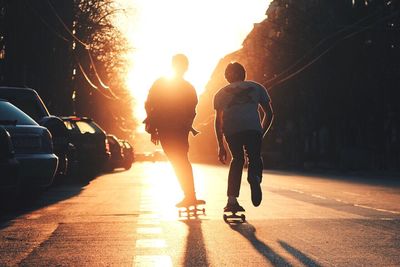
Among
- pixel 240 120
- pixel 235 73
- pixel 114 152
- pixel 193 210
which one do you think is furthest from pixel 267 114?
pixel 114 152

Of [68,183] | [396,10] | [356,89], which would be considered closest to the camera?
[68,183]

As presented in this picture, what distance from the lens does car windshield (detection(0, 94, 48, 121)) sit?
50.2 ft

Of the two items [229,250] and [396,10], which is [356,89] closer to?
[396,10]

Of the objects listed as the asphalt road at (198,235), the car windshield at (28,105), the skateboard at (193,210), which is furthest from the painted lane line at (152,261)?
the car windshield at (28,105)

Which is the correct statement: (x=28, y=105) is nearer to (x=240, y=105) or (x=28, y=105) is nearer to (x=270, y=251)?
(x=240, y=105)

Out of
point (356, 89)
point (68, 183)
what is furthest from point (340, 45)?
point (68, 183)

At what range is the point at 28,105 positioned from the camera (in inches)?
606

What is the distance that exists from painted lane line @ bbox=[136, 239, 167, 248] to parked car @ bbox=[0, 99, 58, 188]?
151 inches

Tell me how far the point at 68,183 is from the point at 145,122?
961 centimetres

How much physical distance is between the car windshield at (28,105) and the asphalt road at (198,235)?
2.26 metres

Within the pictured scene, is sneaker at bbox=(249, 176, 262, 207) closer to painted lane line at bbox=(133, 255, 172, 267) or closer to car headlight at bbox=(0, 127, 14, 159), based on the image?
car headlight at bbox=(0, 127, 14, 159)

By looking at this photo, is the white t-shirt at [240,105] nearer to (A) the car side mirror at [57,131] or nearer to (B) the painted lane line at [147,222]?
(B) the painted lane line at [147,222]

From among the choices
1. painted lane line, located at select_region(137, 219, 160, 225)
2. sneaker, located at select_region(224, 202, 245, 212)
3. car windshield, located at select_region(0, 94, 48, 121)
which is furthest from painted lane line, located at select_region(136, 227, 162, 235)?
car windshield, located at select_region(0, 94, 48, 121)

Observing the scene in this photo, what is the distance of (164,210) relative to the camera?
38.8 ft
